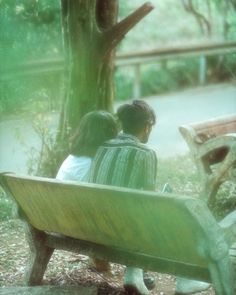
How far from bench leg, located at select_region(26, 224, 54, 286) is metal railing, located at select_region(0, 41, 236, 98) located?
4.48 metres

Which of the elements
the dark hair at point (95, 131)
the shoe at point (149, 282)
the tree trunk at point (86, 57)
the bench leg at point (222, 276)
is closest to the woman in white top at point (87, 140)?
the dark hair at point (95, 131)

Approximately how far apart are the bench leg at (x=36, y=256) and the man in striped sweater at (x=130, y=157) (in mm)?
634

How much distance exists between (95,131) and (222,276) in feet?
4.94

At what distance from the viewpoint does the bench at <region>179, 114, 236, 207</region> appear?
617 centimetres

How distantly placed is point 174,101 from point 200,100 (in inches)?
21.0

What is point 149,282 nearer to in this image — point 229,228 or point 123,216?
point 123,216

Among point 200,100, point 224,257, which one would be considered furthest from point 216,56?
point 224,257

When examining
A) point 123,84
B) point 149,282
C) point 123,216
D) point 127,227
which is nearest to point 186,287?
point 149,282

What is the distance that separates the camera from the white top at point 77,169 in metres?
4.77

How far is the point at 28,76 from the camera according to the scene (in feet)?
31.3

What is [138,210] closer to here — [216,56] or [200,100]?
[200,100]

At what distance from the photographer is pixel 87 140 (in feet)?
15.5

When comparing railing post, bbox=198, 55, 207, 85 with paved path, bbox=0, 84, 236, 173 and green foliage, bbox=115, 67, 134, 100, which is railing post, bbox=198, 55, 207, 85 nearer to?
paved path, bbox=0, 84, 236, 173

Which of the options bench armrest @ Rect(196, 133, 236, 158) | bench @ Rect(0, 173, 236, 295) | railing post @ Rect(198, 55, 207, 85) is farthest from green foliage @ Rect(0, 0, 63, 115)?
railing post @ Rect(198, 55, 207, 85)
